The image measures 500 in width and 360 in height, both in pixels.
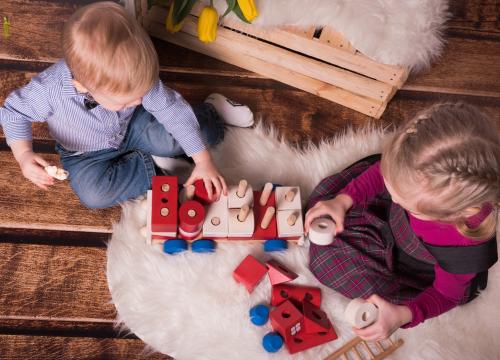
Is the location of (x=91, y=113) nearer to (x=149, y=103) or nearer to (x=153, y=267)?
(x=149, y=103)

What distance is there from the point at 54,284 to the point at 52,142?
35 centimetres

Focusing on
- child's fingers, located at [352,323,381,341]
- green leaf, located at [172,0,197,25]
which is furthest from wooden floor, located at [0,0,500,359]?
child's fingers, located at [352,323,381,341]

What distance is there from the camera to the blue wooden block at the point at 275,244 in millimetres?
1119

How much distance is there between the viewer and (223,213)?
3.57 feet

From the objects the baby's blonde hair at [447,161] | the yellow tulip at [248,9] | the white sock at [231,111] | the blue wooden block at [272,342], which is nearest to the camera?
the baby's blonde hair at [447,161]

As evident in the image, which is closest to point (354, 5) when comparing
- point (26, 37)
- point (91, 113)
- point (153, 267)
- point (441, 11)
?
point (441, 11)

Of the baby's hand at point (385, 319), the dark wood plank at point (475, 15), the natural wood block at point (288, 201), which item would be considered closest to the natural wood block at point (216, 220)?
the natural wood block at point (288, 201)

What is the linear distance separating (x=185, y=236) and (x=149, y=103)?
0.91 feet

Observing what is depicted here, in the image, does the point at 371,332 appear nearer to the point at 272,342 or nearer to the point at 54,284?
the point at 272,342

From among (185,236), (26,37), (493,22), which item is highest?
(493,22)

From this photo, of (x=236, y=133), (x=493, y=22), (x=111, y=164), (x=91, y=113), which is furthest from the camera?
(x=493, y=22)

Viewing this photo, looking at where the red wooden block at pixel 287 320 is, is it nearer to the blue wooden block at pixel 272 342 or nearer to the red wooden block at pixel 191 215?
the blue wooden block at pixel 272 342

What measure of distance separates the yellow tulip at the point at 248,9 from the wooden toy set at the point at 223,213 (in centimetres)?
39

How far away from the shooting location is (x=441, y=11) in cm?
135
